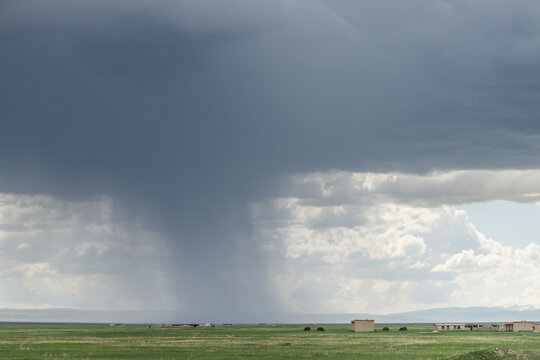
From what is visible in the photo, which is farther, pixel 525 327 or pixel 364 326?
pixel 364 326

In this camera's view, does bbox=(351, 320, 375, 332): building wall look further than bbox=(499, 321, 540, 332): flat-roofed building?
Yes

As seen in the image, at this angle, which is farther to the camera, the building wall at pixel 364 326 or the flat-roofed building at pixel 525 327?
the building wall at pixel 364 326

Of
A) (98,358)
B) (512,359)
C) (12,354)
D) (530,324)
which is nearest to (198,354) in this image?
(98,358)

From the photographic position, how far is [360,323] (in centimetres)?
18662

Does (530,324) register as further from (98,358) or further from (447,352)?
(98,358)

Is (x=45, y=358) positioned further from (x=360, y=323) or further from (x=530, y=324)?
(x=530, y=324)

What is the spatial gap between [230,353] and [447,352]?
28.9 meters

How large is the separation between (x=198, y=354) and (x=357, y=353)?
20978 millimetres

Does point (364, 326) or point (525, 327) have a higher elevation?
point (364, 326)

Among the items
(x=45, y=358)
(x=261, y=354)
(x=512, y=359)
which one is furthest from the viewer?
(x=261, y=354)

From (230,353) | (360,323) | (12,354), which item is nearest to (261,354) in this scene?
(230,353)

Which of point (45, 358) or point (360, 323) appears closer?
point (45, 358)

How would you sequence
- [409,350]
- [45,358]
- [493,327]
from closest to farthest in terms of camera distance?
1. [45,358]
2. [409,350]
3. [493,327]

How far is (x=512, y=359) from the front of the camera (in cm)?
7375
